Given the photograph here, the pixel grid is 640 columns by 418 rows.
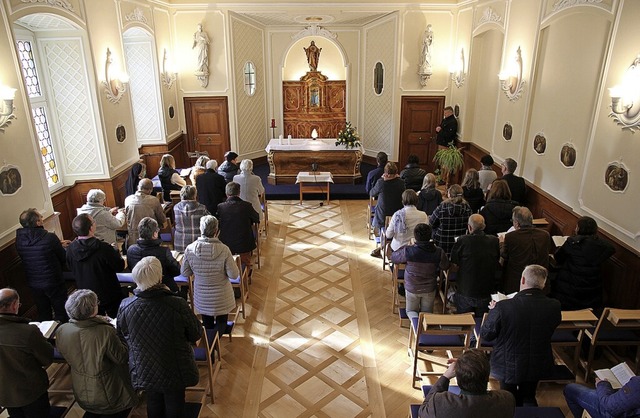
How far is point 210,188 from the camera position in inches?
256

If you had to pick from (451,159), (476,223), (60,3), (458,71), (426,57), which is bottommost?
(451,159)

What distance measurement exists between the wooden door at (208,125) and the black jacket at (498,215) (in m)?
7.41

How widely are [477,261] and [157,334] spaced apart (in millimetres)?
3030

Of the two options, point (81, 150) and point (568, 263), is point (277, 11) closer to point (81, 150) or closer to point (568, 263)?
point (81, 150)

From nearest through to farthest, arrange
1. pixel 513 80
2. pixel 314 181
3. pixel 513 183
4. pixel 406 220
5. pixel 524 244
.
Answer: pixel 524 244, pixel 406 220, pixel 513 183, pixel 513 80, pixel 314 181

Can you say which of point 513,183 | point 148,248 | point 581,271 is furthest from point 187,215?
point 513,183

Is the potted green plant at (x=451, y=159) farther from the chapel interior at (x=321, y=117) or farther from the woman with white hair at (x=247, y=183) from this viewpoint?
the woman with white hair at (x=247, y=183)

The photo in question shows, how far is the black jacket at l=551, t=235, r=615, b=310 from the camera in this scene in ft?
13.8

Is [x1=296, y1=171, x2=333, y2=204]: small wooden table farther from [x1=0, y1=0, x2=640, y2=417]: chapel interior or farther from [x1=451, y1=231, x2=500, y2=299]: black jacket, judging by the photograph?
[x1=451, y1=231, x2=500, y2=299]: black jacket

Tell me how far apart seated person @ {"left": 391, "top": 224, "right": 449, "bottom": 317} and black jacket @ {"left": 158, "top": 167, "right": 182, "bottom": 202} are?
422cm

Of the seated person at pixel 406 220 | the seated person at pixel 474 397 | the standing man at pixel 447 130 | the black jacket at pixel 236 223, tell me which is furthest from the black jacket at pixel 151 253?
the standing man at pixel 447 130

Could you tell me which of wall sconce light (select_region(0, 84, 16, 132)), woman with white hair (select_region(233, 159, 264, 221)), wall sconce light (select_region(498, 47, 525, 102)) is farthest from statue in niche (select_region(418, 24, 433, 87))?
wall sconce light (select_region(0, 84, 16, 132))

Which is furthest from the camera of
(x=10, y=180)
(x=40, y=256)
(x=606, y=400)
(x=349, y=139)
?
(x=349, y=139)

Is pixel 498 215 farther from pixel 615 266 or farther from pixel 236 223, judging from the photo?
pixel 236 223
